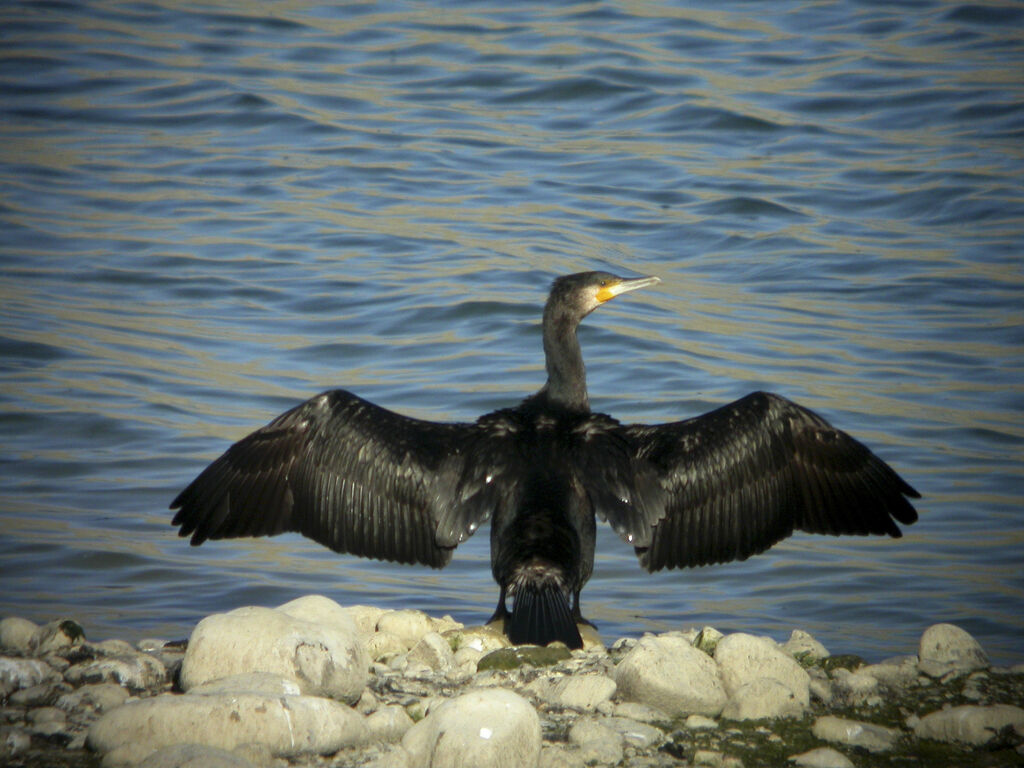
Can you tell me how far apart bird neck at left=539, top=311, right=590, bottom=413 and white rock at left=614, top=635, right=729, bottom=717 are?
2091 millimetres

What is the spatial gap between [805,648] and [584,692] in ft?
4.08

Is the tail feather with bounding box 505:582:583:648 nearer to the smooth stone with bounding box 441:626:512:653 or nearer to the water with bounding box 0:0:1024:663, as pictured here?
the smooth stone with bounding box 441:626:512:653

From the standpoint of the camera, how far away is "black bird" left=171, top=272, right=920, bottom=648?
21.1 feet

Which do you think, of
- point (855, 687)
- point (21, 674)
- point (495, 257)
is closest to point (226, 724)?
point (21, 674)

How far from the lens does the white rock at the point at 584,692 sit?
16.4 ft

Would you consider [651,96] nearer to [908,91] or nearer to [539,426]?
[908,91]

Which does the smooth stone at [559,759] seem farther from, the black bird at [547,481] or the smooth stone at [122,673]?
the black bird at [547,481]

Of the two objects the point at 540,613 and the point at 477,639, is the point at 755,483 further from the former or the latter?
the point at 477,639

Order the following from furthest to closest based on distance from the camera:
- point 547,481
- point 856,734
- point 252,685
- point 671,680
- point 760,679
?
1. point 547,481
2. point 760,679
3. point 671,680
4. point 856,734
5. point 252,685

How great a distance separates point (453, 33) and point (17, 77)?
6.31 metres

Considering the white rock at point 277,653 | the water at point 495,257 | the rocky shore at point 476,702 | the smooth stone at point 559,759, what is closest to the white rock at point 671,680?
the rocky shore at point 476,702

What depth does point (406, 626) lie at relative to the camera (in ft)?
20.3

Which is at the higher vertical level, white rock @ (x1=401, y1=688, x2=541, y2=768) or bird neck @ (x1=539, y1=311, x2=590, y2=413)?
bird neck @ (x1=539, y1=311, x2=590, y2=413)

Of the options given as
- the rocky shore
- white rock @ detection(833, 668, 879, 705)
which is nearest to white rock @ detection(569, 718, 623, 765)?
the rocky shore
